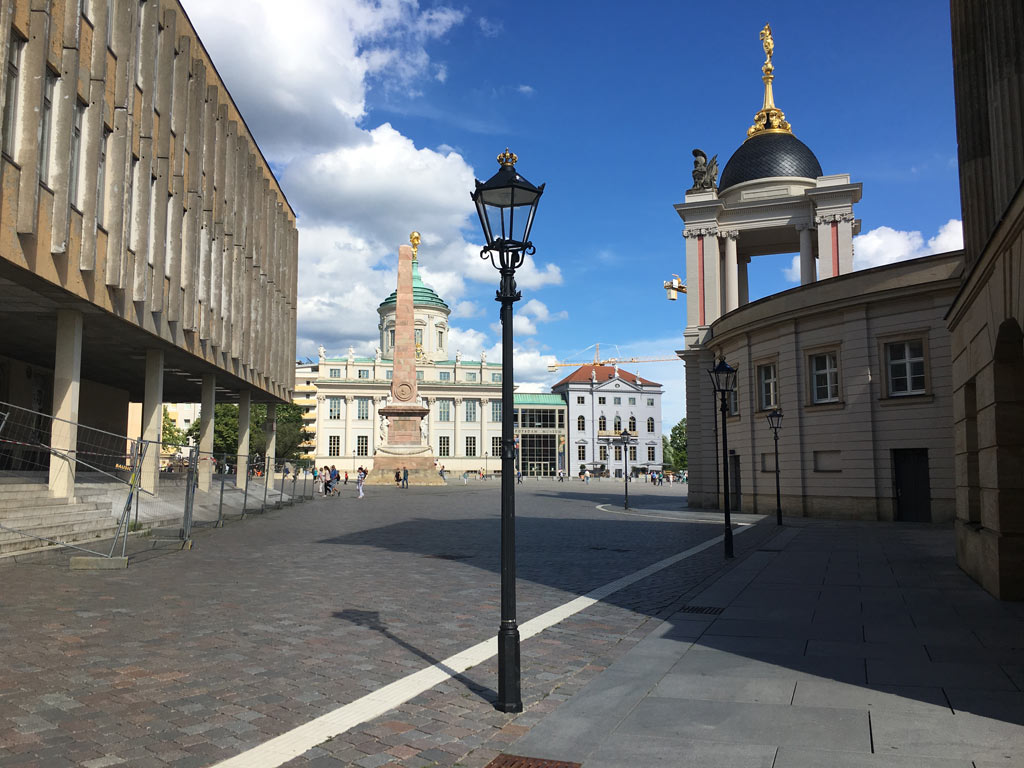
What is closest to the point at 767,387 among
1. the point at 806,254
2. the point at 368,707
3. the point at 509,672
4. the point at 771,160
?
the point at 806,254

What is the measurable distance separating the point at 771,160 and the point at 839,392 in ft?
63.5

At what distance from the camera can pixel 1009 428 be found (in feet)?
32.5

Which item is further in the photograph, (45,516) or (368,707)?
(45,516)

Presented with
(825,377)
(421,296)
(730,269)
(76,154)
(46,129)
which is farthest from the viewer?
(421,296)

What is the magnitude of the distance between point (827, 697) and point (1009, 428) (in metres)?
5.55

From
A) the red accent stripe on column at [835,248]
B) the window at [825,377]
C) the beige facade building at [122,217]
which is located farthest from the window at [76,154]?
the red accent stripe on column at [835,248]

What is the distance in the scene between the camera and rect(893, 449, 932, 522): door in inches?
1001

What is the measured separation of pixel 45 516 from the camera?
16312 millimetres

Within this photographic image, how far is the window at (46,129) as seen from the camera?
56.0 ft

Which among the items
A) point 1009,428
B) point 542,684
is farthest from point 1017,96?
point 542,684

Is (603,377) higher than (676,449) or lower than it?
higher

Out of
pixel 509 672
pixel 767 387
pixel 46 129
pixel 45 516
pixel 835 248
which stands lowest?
pixel 509 672

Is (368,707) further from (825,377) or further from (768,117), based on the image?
(768,117)

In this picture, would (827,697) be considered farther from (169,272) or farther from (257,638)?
(169,272)
